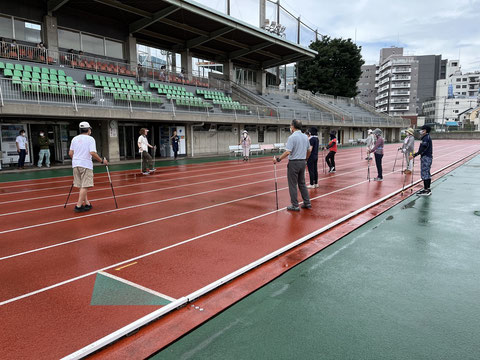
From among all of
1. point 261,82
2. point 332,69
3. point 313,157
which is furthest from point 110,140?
point 332,69

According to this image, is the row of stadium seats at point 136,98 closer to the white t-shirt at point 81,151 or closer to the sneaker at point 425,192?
the white t-shirt at point 81,151

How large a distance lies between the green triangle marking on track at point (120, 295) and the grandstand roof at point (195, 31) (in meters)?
23.6

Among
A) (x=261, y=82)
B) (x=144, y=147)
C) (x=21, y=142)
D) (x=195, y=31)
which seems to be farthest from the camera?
(x=261, y=82)

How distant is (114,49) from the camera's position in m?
27.5

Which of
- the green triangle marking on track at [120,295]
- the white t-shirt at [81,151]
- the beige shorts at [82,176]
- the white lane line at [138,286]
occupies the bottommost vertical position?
the green triangle marking on track at [120,295]

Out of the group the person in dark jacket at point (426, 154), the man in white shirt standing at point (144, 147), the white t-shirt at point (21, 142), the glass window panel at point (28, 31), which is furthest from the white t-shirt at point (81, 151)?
the glass window panel at point (28, 31)

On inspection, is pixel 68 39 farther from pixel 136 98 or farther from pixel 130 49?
pixel 136 98

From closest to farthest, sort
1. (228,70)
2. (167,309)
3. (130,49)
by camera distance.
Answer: (167,309)
(130,49)
(228,70)

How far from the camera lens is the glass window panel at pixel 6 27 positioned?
70.3ft

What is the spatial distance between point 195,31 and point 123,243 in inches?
1122

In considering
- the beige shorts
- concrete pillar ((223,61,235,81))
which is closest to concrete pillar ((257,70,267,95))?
concrete pillar ((223,61,235,81))

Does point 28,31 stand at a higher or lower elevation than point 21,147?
higher

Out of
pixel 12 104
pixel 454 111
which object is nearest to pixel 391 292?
pixel 12 104

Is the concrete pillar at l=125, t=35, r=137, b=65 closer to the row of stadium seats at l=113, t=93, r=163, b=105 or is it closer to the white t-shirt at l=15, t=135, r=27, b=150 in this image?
the row of stadium seats at l=113, t=93, r=163, b=105
